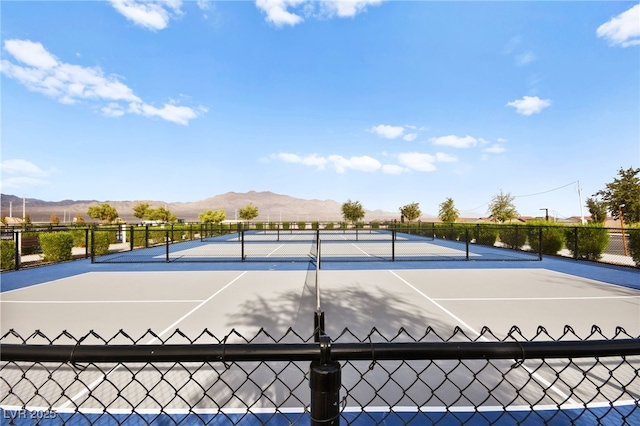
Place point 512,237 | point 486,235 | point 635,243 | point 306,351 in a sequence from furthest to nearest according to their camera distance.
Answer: point 486,235 < point 512,237 < point 635,243 < point 306,351

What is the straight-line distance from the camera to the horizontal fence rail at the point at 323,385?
1.06 meters

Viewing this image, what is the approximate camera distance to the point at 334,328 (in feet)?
→ 16.5

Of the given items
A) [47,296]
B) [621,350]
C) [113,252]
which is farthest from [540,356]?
[113,252]

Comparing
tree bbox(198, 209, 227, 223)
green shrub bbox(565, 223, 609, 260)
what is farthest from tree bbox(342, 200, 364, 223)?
green shrub bbox(565, 223, 609, 260)

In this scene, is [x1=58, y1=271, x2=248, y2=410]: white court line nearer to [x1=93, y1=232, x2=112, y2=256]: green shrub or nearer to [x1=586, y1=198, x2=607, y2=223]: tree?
[x1=93, y1=232, x2=112, y2=256]: green shrub

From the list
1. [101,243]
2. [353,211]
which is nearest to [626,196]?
[101,243]

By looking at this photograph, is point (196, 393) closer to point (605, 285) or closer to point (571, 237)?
point (605, 285)

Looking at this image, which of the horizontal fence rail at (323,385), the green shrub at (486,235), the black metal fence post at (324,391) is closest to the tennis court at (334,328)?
the horizontal fence rail at (323,385)

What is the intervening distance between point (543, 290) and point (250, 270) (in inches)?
345

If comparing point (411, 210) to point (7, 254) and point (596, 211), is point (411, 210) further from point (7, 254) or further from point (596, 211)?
point (7, 254)

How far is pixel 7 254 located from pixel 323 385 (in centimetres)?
1492

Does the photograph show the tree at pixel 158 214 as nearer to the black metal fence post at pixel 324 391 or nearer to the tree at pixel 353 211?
the tree at pixel 353 211

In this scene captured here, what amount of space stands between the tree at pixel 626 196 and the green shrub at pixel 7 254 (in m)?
31.3

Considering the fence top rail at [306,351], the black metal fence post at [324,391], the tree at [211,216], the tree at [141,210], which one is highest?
the tree at [141,210]
